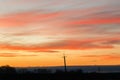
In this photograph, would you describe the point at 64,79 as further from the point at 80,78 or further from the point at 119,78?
the point at 119,78

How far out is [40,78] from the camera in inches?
2015

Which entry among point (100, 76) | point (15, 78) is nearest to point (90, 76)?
point (100, 76)

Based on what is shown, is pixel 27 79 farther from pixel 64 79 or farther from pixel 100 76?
pixel 100 76

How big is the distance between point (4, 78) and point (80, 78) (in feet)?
31.6

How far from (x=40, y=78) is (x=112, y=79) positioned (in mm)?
8965

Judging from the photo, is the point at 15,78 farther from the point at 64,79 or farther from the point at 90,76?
the point at 90,76

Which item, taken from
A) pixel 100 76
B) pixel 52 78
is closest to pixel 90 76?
pixel 100 76

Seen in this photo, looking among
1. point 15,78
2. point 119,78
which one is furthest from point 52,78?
point 119,78

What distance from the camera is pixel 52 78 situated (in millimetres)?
51000

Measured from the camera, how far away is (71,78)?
2015 inches

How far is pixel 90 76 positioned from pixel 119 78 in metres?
3.82

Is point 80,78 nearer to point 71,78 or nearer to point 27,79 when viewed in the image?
point 71,78

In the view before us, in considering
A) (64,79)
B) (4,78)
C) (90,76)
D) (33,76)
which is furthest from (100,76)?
(4,78)

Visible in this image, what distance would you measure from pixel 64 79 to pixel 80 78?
6.57ft
